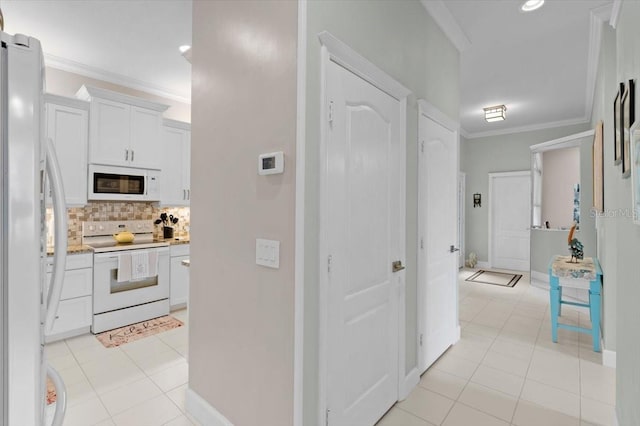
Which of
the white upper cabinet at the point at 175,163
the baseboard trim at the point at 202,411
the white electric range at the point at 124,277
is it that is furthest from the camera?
the white upper cabinet at the point at 175,163

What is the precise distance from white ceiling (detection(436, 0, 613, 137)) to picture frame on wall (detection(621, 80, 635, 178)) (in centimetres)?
166

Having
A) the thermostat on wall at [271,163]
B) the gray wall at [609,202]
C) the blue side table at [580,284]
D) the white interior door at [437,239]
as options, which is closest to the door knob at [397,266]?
the white interior door at [437,239]

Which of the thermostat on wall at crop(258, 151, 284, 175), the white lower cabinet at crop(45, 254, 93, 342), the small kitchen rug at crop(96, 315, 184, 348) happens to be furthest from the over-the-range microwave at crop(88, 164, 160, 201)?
the thermostat on wall at crop(258, 151, 284, 175)

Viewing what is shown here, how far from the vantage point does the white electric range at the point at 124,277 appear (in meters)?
3.48

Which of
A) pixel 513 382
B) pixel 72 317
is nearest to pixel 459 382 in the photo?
pixel 513 382

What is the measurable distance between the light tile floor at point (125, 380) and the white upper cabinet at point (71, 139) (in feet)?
5.20

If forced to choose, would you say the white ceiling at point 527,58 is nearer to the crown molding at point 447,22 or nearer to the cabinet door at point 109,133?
the crown molding at point 447,22

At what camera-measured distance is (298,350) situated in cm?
Result: 149

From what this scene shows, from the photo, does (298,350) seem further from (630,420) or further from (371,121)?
(630,420)

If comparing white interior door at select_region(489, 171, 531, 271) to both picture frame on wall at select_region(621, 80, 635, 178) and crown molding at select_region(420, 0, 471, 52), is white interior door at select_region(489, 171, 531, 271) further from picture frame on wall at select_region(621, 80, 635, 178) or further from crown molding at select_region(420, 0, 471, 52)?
picture frame on wall at select_region(621, 80, 635, 178)

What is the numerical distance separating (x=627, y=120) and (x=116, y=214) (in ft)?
16.2

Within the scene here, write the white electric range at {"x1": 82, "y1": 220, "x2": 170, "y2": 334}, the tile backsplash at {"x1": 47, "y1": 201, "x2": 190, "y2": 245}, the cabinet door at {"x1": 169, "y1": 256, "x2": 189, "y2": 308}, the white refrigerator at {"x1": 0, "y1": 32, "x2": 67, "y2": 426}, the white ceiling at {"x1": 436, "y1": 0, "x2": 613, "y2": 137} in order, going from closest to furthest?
the white refrigerator at {"x1": 0, "y1": 32, "x2": 67, "y2": 426}
the white ceiling at {"x1": 436, "y1": 0, "x2": 613, "y2": 137}
the white electric range at {"x1": 82, "y1": 220, "x2": 170, "y2": 334}
the tile backsplash at {"x1": 47, "y1": 201, "x2": 190, "y2": 245}
the cabinet door at {"x1": 169, "y1": 256, "x2": 189, "y2": 308}

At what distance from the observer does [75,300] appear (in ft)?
10.9

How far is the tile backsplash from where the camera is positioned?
3.80 metres
